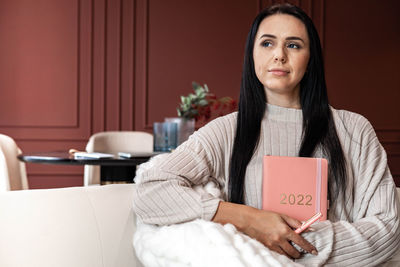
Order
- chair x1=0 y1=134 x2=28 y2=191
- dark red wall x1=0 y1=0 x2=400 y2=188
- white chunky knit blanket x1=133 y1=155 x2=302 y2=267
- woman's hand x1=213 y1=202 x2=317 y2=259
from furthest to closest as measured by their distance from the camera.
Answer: dark red wall x1=0 y1=0 x2=400 y2=188, chair x1=0 y1=134 x2=28 y2=191, woman's hand x1=213 y1=202 x2=317 y2=259, white chunky knit blanket x1=133 y1=155 x2=302 y2=267

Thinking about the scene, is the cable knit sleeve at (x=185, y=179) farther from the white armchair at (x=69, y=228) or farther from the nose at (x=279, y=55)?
the nose at (x=279, y=55)

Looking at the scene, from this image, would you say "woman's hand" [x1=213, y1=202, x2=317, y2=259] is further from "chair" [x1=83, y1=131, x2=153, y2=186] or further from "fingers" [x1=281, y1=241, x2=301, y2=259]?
"chair" [x1=83, y1=131, x2=153, y2=186]

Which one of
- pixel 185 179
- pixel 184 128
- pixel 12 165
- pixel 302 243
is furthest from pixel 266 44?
pixel 12 165

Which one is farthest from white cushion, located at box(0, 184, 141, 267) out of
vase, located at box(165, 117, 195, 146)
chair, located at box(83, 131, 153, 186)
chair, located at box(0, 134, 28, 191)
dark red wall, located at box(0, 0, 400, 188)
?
dark red wall, located at box(0, 0, 400, 188)

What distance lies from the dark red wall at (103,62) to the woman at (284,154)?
3713 mm

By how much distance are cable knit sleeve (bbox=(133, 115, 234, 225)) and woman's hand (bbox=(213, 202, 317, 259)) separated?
39mm

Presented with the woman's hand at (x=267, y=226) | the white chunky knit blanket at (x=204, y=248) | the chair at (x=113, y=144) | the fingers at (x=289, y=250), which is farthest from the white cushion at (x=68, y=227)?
the chair at (x=113, y=144)

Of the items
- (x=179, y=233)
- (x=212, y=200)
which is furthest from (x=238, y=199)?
(x=179, y=233)

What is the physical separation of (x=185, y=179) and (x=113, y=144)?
2.69 metres

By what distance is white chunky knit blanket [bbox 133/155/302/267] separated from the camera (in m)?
1.02

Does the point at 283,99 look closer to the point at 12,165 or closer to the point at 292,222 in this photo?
the point at 292,222

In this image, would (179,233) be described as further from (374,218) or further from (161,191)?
(374,218)

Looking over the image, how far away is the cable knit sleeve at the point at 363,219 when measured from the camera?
1209mm

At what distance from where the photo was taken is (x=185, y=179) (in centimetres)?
129
